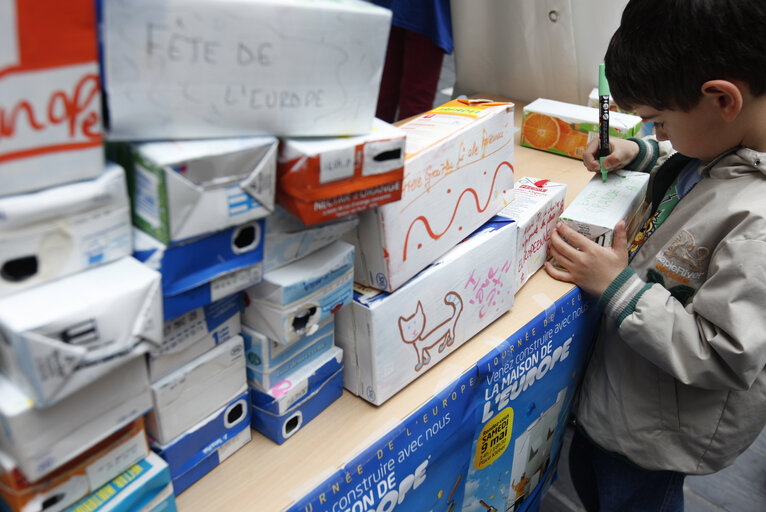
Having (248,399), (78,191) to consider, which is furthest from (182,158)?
(248,399)

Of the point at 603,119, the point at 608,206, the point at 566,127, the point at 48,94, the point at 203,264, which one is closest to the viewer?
the point at 48,94

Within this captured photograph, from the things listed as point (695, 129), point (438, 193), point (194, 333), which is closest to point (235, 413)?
point (194, 333)

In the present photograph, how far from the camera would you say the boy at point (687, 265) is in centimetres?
80

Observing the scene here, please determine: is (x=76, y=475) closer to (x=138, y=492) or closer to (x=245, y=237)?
(x=138, y=492)

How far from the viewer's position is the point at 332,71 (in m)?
0.57

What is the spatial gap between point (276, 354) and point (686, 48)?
712 mm

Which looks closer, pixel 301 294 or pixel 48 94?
pixel 48 94

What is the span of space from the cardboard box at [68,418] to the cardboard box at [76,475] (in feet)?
0.06

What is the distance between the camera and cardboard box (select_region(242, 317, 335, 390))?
67 cm

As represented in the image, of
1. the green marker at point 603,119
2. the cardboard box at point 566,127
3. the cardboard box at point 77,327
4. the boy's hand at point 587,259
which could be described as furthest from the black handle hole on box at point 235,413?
the cardboard box at point 566,127

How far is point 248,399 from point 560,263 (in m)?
0.64

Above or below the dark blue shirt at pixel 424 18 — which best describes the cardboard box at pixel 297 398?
A: below

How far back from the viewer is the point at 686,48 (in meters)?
0.83

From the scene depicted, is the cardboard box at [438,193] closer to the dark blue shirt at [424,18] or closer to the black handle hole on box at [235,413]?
the black handle hole on box at [235,413]
